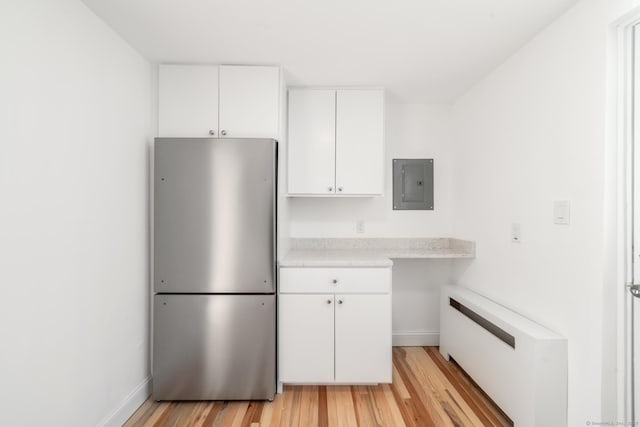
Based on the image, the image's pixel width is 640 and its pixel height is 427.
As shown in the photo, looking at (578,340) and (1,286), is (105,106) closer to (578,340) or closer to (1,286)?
(1,286)

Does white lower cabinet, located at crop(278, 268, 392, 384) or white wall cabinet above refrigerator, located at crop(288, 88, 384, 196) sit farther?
white wall cabinet above refrigerator, located at crop(288, 88, 384, 196)

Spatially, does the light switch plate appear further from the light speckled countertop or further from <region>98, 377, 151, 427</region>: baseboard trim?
<region>98, 377, 151, 427</region>: baseboard trim

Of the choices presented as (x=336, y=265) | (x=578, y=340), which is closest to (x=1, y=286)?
(x=336, y=265)

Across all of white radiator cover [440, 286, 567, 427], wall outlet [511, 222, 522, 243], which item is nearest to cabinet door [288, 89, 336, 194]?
wall outlet [511, 222, 522, 243]

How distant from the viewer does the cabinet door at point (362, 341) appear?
2193mm

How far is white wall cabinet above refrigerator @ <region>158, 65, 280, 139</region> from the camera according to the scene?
→ 2152 millimetres

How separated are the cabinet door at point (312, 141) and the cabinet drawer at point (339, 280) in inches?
27.6

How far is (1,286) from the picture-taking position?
1.17 m

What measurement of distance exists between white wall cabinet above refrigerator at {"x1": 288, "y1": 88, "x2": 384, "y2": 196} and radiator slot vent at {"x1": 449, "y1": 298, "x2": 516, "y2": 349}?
41.7 inches

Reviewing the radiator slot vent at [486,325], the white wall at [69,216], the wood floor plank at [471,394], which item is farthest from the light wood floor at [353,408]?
the radiator slot vent at [486,325]

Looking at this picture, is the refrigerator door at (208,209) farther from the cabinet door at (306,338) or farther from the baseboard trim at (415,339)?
the baseboard trim at (415,339)

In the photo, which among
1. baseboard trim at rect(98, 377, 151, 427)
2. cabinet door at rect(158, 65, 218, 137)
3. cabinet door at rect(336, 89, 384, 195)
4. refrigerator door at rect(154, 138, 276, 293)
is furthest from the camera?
cabinet door at rect(336, 89, 384, 195)

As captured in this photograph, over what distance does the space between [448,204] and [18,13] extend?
3.01 m

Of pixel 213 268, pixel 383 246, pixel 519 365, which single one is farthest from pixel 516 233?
pixel 213 268
